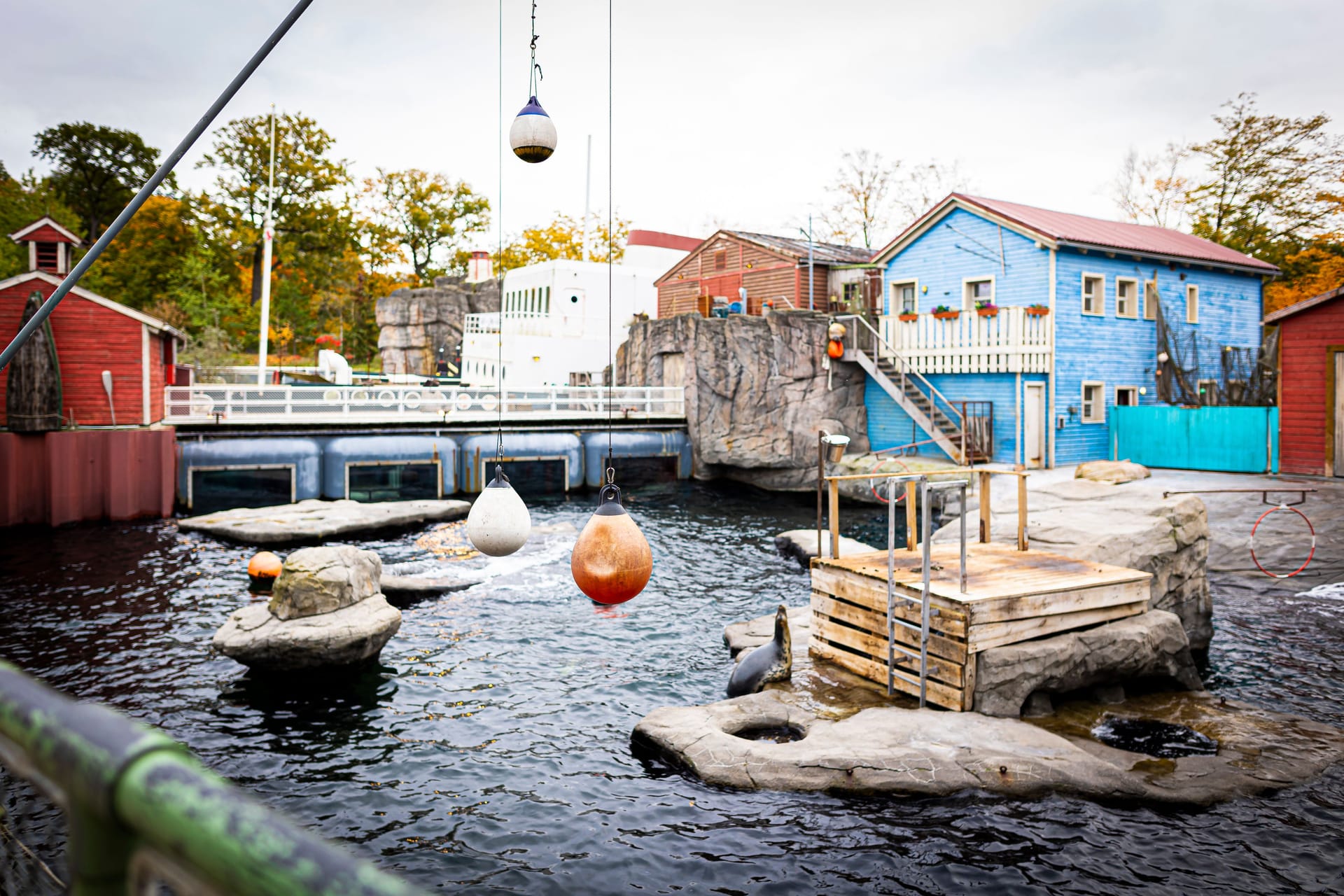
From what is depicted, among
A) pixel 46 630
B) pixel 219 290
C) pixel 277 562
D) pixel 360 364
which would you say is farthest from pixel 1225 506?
pixel 360 364

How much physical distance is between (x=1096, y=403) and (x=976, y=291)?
487 cm

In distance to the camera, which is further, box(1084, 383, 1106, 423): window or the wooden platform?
box(1084, 383, 1106, 423): window

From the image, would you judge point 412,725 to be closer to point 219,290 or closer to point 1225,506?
point 1225,506

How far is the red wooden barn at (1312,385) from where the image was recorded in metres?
20.4

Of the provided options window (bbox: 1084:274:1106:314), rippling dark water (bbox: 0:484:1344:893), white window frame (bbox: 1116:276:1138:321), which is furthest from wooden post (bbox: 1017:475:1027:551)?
white window frame (bbox: 1116:276:1138:321)

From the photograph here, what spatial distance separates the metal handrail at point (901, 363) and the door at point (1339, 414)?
827 cm

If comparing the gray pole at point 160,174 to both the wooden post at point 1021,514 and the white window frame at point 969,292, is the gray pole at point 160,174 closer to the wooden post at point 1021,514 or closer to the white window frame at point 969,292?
the wooden post at point 1021,514

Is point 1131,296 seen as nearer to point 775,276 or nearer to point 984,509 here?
point 775,276

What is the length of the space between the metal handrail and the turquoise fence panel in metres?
4.68

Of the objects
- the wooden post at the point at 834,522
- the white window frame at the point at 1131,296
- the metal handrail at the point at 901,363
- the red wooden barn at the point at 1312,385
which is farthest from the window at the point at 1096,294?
the wooden post at the point at 834,522

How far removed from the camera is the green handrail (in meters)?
0.84

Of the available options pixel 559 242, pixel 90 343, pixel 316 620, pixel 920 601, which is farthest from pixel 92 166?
pixel 920 601

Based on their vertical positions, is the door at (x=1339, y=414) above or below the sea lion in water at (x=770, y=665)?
above

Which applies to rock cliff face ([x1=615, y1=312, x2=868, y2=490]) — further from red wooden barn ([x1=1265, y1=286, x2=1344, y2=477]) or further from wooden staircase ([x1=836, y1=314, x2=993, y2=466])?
red wooden barn ([x1=1265, y1=286, x2=1344, y2=477])
